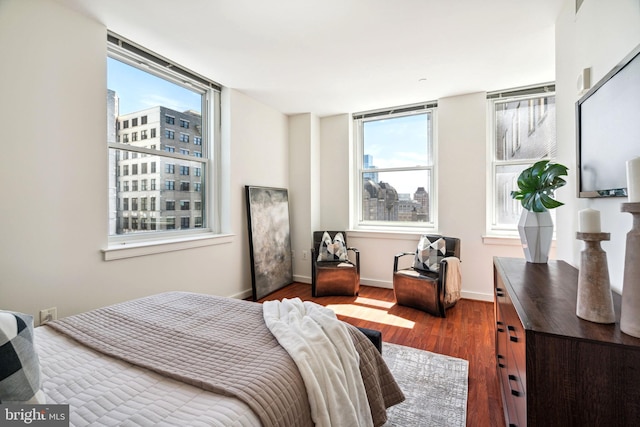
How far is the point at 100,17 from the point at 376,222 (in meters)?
3.71

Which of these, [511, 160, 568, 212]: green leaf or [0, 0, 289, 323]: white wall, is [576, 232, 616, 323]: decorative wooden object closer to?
[511, 160, 568, 212]: green leaf

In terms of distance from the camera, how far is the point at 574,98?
180 centimetres

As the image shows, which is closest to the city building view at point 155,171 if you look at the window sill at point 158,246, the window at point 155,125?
the window at point 155,125

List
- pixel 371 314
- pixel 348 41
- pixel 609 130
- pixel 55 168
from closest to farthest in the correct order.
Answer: pixel 609 130, pixel 55 168, pixel 348 41, pixel 371 314

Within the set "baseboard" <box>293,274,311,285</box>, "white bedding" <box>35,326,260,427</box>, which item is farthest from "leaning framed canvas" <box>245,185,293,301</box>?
"white bedding" <box>35,326,260,427</box>

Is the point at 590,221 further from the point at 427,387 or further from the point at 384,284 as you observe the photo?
the point at 384,284

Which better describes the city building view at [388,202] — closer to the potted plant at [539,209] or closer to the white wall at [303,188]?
the white wall at [303,188]

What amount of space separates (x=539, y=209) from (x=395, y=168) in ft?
8.02

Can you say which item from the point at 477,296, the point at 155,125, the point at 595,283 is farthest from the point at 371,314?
the point at 155,125

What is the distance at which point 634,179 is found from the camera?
2.72ft

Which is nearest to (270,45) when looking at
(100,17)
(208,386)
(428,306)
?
(100,17)

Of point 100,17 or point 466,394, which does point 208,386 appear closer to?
point 466,394

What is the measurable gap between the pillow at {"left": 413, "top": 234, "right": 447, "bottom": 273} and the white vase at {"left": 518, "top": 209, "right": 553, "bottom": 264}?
136 cm

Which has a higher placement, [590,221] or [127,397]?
[590,221]
